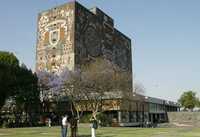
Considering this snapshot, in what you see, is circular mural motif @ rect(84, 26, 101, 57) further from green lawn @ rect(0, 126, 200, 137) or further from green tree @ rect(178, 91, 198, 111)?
green tree @ rect(178, 91, 198, 111)

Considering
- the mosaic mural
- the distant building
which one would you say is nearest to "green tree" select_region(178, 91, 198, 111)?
the distant building

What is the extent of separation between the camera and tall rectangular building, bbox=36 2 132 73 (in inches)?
3088

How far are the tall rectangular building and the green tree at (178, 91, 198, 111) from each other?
1781 inches

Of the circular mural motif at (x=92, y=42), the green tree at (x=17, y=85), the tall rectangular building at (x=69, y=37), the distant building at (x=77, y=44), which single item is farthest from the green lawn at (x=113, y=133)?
the circular mural motif at (x=92, y=42)

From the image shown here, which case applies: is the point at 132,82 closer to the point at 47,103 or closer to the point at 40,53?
the point at 47,103

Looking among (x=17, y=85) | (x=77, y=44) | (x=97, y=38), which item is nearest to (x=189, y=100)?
(x=97, y=38)

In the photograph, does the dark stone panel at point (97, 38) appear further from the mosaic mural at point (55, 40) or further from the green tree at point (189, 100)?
the green tree at point (189, 100)

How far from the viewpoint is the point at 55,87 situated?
228ft

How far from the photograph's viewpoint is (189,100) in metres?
123

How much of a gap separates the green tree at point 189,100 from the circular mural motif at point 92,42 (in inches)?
1956

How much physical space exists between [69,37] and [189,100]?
61.3 metres

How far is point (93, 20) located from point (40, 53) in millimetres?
15418

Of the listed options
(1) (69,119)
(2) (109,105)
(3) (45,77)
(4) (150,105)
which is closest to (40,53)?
(3) (45,77)

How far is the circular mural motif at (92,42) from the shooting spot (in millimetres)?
82438
